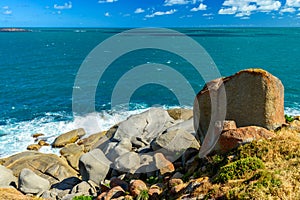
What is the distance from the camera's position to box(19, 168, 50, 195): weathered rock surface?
24109 millimetres

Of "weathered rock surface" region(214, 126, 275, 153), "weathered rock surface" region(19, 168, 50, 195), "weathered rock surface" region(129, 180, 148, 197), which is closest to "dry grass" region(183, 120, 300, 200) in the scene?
"weathered rock surface" region(214, 126, 275, 153)

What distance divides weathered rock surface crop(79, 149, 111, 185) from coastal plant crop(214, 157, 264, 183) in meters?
13.3

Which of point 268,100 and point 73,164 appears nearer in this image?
point 268,100

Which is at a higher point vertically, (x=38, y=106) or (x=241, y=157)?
(x=241, y=157)

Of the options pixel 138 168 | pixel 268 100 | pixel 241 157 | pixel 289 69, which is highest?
pixel 268 100

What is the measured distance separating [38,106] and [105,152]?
28791 mm

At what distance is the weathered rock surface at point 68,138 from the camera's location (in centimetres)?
3684

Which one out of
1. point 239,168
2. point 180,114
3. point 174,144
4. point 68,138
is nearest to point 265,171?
point 239,168

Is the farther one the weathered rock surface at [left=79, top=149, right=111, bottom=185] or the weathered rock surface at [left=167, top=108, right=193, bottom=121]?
the weathered rock surface at [left=167, top=108, right=193, bottom=121]

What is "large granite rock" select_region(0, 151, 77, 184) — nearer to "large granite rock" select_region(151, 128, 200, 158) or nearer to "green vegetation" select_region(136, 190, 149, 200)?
"large granite rock" select_region(151, 128, 200, 158)

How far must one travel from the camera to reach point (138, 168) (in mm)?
20594

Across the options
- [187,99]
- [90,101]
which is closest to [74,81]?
[90,101]

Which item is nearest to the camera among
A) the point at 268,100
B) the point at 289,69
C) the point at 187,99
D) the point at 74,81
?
the point at 268,100

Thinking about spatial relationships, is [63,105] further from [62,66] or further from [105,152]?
[62,66]
